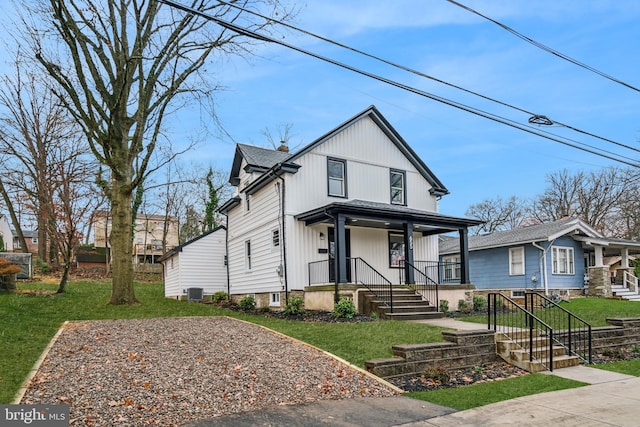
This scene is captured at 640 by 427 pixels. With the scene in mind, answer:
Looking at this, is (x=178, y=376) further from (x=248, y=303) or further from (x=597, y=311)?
(x=597, y=311)

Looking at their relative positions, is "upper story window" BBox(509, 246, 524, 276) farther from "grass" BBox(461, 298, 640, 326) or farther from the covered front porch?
the covered front porch

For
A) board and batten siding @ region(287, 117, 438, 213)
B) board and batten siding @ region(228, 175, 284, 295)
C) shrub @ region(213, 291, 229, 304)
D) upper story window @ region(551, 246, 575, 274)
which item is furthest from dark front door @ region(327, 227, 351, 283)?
upper story window @ region(551, 246, 575, 274)

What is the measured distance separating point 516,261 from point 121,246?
18833mm

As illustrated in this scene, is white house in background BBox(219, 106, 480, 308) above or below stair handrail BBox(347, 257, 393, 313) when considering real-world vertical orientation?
above

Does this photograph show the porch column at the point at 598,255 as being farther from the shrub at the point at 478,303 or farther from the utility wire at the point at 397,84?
the utility wire at the point at 397,84

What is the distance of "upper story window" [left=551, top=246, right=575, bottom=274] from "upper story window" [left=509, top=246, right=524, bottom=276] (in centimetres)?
144

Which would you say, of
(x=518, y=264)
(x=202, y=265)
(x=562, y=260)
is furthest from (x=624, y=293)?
(x=202, y=265)

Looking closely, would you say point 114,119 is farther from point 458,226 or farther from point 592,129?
point 592,129

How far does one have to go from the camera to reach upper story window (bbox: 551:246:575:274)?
2214cm

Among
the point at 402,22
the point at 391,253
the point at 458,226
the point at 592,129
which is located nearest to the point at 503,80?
the point at 592,129

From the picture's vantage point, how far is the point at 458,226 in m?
16.9

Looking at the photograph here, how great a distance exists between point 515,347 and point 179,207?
33.7 m

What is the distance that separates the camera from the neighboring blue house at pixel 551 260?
21734mm

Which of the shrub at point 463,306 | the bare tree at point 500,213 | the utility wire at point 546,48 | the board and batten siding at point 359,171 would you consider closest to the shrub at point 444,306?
the shrub at point 463,306
